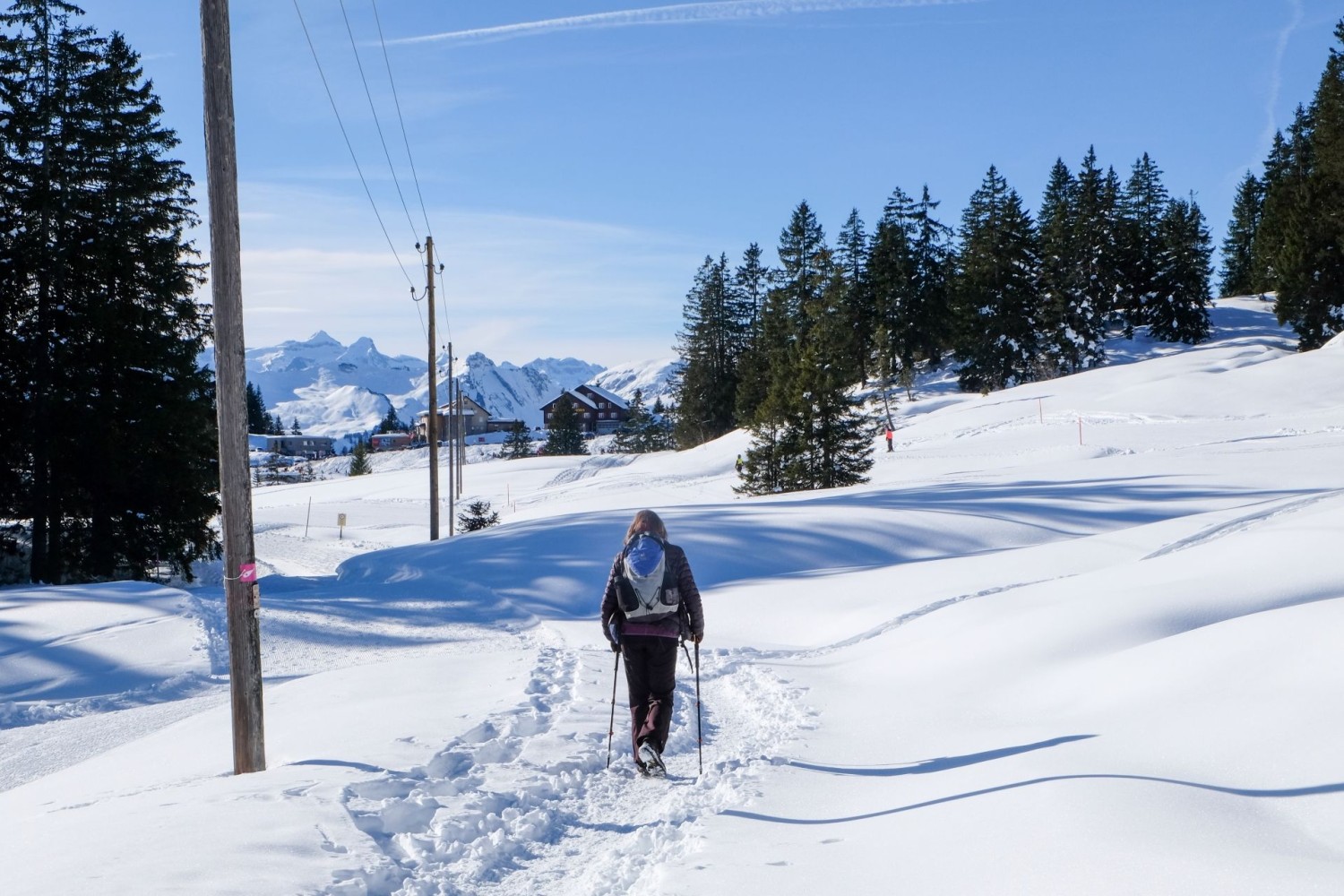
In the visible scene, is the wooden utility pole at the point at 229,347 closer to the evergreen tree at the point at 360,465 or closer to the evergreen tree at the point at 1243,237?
the evergreen tree at the point at 360,465

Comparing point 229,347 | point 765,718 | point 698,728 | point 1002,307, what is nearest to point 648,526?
point 698,728

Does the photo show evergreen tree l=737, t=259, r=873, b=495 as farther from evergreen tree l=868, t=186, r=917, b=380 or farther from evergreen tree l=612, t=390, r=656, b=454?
evergreen tree l=612, t=390, r=656, b=454

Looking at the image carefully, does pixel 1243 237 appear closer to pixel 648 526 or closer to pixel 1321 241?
pixel 1321 241

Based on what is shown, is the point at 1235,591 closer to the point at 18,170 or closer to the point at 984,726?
the point at 984,726

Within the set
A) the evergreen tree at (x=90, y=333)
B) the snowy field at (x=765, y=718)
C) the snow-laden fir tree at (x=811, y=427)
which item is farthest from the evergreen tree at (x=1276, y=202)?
the evergreen tree at (x=90, y=333)

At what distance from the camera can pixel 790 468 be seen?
100 feet

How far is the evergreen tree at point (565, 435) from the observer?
79438mm

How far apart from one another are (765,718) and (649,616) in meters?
1.88

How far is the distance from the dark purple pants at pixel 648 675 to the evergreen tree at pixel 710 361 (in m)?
65.3

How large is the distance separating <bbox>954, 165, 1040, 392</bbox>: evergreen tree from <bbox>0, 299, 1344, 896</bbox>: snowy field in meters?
43.9

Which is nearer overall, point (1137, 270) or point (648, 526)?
point (648, 526)

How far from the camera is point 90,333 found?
74.5 feet

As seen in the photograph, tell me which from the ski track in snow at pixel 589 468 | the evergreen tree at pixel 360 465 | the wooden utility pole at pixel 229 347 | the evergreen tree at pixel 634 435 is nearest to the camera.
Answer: the wooden utility pole at pixel 229 347

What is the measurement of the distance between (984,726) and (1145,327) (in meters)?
70.9
